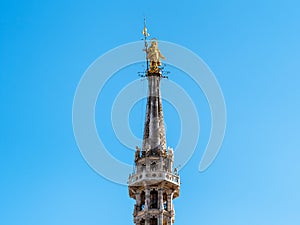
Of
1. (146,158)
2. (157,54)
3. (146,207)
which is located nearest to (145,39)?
(157,54)

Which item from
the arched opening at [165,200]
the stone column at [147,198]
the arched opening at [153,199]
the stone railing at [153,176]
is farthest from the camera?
the stone railing at [153,176]

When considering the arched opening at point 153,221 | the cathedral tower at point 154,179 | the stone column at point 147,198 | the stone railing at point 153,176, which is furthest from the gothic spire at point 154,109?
the arched opening at point 153,221

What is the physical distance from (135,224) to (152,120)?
66.5 feet

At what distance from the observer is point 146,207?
4633 inches

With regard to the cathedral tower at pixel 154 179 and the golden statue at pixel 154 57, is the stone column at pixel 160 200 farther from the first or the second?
the golden statue at pixel 154 57

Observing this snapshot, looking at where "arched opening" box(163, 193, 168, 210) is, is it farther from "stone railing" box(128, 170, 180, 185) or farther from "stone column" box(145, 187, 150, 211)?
"stone column" box(145, 187, 150, 211)

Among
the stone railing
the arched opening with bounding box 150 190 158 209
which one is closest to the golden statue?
the stone railing

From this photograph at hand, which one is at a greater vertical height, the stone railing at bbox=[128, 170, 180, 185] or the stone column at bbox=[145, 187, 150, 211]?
the stone railing at bbox=[128, 170, 180, 185]

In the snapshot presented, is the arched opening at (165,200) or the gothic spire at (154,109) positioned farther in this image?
the gothic spire at (154,109)

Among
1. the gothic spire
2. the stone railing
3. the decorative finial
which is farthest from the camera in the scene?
the decorative finial

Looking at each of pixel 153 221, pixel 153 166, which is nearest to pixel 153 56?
pixel 153 166

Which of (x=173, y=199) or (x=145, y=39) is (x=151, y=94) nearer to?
(x=145, y=39)

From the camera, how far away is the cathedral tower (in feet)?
385

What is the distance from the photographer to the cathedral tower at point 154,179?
385 ft
